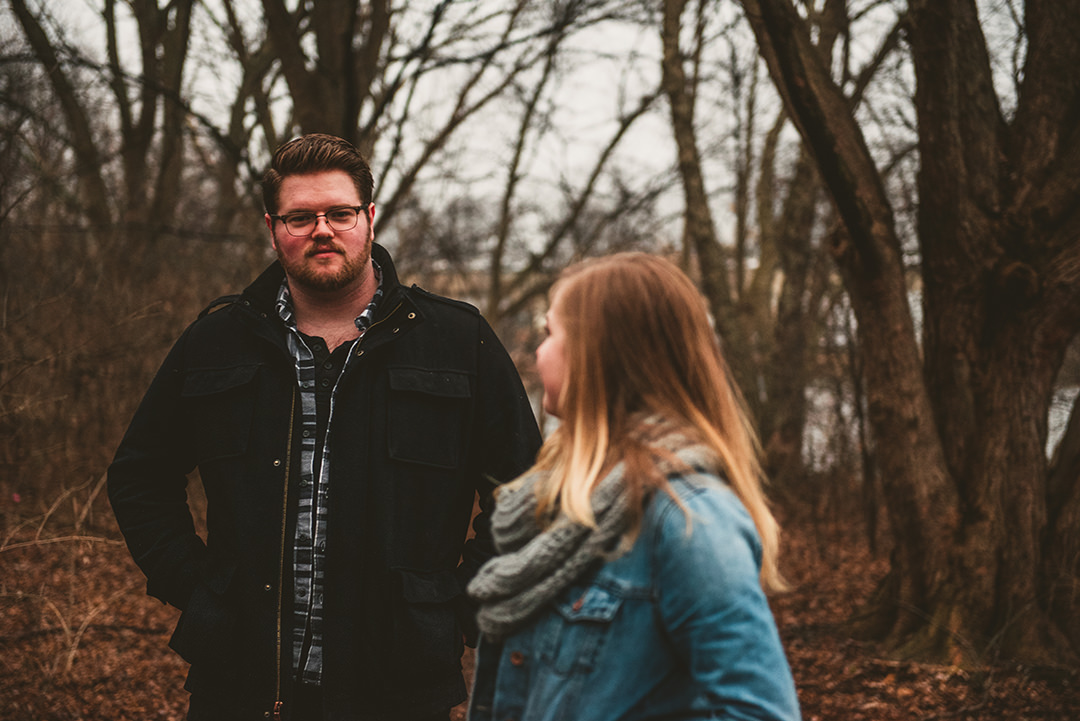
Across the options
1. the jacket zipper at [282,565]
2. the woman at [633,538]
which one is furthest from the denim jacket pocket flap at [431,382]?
the woman at [633,538]

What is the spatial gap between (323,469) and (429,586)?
16.6 inches

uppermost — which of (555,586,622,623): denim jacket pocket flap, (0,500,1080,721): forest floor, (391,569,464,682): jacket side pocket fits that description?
(555,586,622,623): denim jacket pocket flap

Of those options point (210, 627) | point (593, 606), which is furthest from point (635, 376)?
point (210, 627)

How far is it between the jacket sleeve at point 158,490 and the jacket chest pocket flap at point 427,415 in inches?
25.6

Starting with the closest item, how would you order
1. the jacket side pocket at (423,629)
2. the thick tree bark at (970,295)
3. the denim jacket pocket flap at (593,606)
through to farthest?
the denim jacket pocket flap at (593,606) → the jacket side pocket at (423,629) → the thick tree bark at (970,295)

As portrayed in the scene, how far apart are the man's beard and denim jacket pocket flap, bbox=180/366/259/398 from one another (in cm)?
29

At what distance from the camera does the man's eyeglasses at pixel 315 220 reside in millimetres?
2654

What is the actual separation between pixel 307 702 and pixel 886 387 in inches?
166

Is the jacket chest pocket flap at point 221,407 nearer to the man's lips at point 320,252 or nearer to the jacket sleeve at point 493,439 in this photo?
the man's lips at point 320,252

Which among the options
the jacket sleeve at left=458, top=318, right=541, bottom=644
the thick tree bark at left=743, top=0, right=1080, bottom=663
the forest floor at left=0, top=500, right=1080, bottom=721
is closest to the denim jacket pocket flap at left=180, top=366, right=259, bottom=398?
the jacket sleeve at left=458, top=318, right=541, bottom=644

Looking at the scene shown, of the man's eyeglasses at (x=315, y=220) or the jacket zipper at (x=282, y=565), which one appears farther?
the man's eyeglasses at (x=315, y=220)

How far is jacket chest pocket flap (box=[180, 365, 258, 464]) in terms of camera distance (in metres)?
2.49

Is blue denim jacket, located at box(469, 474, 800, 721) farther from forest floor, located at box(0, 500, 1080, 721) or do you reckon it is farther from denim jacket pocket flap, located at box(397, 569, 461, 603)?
forest floor, located at box(0, 500, 1080, 721)

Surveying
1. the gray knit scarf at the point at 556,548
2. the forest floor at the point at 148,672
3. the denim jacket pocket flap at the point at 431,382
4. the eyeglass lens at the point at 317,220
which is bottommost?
the forest floor at the point at 148,672
